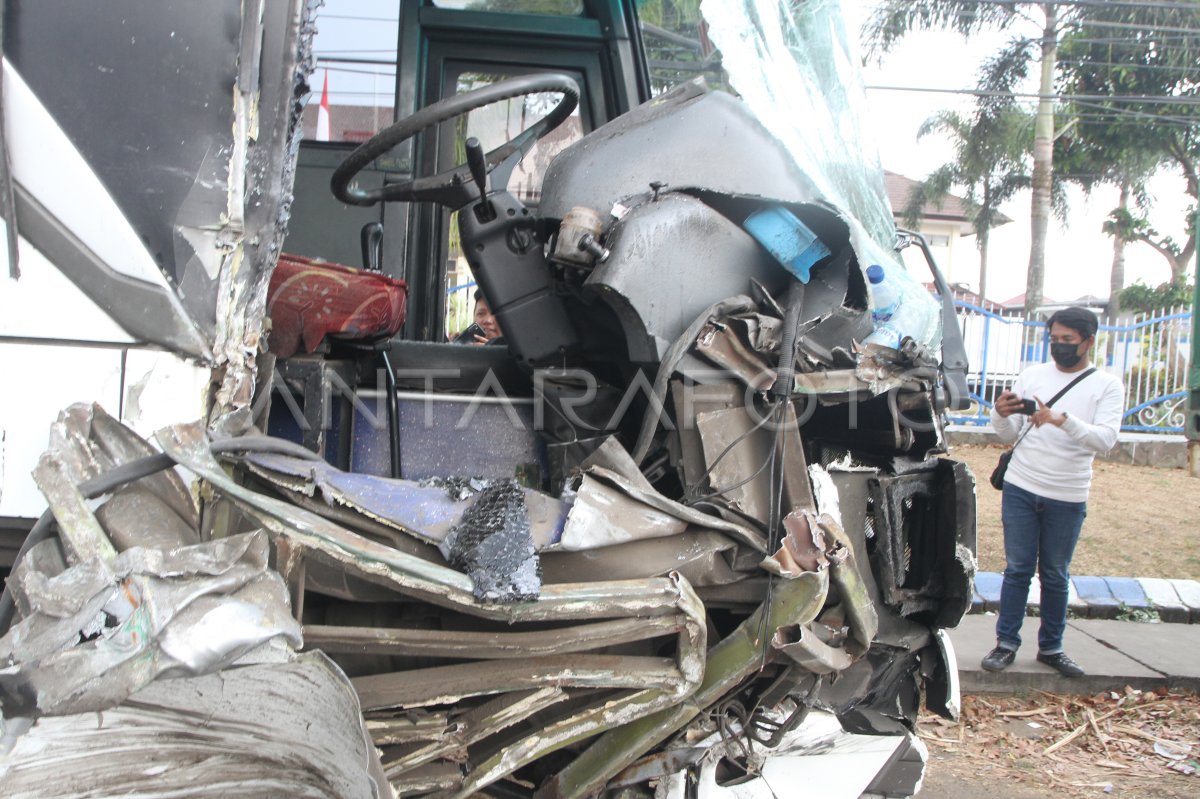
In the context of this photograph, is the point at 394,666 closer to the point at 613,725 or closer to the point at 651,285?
the point at 613,725

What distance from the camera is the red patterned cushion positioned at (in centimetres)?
238

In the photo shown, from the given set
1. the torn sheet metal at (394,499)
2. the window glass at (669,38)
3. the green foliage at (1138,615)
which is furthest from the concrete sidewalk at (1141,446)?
the torn sheet metal at (394,499)

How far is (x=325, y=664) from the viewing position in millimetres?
1521

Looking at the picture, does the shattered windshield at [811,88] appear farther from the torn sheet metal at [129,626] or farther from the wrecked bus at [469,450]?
the torn sheet metal at [129,626]

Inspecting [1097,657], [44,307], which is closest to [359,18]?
[44,307]

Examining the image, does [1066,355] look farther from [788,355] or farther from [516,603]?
[516,603]

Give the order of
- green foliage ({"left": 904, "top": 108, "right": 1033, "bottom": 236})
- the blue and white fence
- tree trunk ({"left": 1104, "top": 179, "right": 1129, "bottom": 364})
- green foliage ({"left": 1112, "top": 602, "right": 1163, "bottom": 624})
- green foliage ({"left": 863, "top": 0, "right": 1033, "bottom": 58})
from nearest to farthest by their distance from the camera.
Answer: green foliage ({"left": 1112, "top": 602, "right": 1163, "bottom": 624}) → the blue and white fence → green foliage ({"left": 863, "top": 0, "right": 1033, "bottom": 58}) → green foliage ({"left": 904, "top": 108, "right": 1033, "bottom": 236}) → tree trunk ({"left": 1104, "top": 179, "right": 1129, "bottom": 364})

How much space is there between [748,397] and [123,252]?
4.24 feet

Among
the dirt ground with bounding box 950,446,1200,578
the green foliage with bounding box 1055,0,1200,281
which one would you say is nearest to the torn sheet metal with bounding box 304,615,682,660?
the dirt ground with bounding box 950,446,1200,578

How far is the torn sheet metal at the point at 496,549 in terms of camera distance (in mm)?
1666

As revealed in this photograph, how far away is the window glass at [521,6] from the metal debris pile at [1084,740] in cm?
347

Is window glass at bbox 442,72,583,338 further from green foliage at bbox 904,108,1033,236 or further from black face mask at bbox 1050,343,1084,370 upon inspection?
green foliage at bbox 904,108,1033,236

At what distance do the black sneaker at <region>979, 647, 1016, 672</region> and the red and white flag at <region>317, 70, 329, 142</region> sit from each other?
13.3 ft

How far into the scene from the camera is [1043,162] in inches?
749
